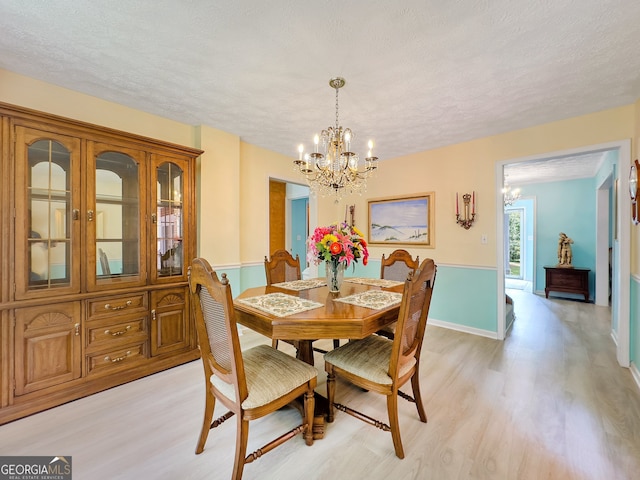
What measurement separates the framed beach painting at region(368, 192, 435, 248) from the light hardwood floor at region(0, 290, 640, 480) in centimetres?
182

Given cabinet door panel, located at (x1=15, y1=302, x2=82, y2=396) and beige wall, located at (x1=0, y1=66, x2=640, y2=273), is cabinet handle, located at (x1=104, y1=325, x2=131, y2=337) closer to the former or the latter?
cabinet door panel, located at (x1=15, y1=302, x2=82, y2=396)

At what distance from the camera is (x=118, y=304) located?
215cm

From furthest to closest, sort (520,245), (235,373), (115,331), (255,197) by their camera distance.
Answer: (520,245)
(255,197)
(115,331)
(235,373)

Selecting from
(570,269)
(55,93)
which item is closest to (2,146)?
(55,93)

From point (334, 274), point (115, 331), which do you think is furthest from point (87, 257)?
point (334, 274)

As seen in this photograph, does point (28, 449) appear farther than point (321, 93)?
No

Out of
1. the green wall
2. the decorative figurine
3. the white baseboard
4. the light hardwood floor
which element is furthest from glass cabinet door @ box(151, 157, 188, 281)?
the green wall

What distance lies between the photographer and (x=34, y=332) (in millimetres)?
1804

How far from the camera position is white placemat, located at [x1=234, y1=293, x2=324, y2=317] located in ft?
4.89

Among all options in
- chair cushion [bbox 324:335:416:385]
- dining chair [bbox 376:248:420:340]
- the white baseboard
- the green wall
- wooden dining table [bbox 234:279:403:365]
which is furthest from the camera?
the green wall

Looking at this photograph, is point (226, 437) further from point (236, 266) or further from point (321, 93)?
point (321, 93)

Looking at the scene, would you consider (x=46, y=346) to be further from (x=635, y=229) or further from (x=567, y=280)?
(x=567, y=280)

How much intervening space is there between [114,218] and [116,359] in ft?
3.84

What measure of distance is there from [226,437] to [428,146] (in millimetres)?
3720
